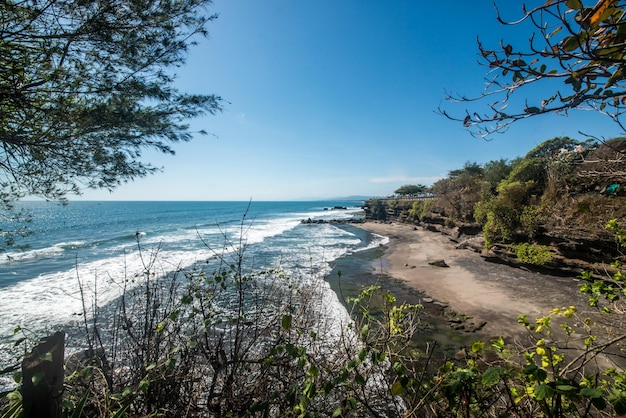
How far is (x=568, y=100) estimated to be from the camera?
151 centimetres

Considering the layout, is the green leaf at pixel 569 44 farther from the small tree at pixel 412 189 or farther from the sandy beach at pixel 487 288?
the small tree at pixel 412 189

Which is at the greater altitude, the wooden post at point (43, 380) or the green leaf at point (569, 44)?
the green leaf at point (569, 44)

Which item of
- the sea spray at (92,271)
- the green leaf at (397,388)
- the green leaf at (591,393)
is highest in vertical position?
the green leaf at (591,393)

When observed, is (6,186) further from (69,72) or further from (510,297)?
(510,297)

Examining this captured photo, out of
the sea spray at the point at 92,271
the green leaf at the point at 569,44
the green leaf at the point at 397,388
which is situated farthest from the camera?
the sea spray at the point at 92,271

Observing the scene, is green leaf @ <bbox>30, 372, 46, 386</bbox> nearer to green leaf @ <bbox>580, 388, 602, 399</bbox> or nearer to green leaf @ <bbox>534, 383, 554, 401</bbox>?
green leaf @ <bbox>534, 383, 554, 401</bbox>

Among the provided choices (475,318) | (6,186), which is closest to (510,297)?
(475,318)

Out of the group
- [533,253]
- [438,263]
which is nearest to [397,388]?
[533,253]

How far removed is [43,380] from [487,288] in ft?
45.5

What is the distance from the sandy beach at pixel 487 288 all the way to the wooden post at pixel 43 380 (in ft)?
31.5

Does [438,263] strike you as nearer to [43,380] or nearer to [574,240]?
[574,240]

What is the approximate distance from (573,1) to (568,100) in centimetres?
51

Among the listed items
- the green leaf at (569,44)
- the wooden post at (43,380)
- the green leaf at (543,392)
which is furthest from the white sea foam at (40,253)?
the green leaf at (569,44)

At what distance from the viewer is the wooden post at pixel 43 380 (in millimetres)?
1430
